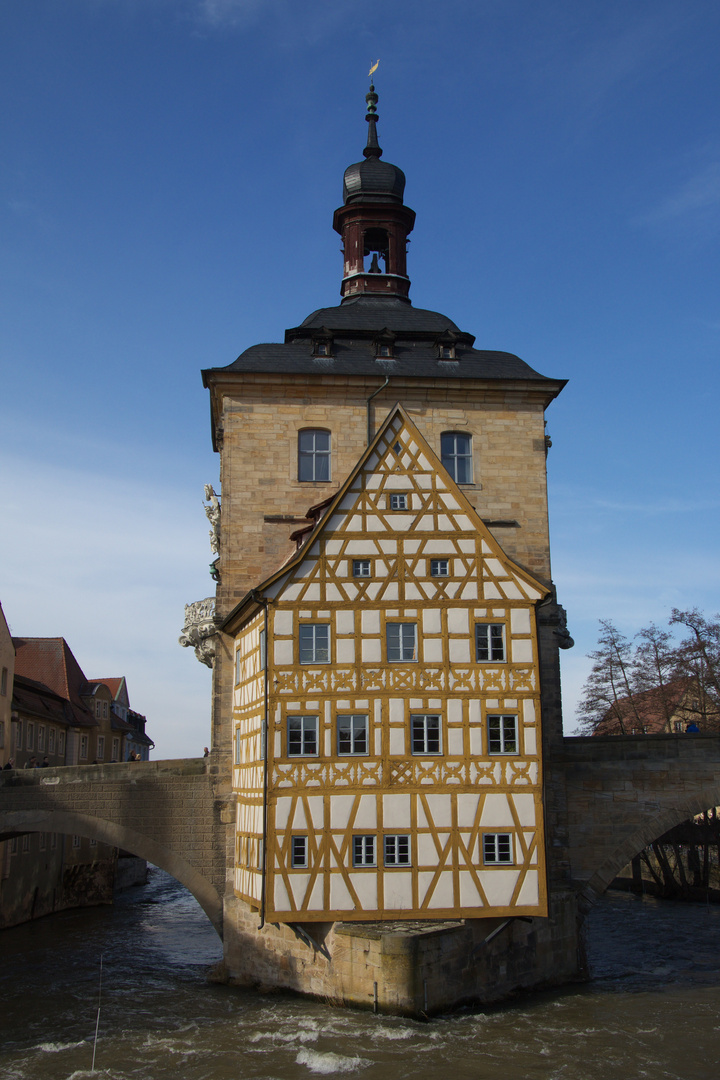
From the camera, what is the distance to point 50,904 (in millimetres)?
34000

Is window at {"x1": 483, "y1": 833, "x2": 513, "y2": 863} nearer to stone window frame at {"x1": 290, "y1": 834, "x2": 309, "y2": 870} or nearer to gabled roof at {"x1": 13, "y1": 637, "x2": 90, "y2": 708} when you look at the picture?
stone window frame at {"x1": 290, "y1": 834, "x2": 309, "y2": 870}

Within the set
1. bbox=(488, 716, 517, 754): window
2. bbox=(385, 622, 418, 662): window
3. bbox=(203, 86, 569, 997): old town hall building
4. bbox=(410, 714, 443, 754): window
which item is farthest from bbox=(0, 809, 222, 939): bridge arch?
bbox=(488, 716, 517, 754): window

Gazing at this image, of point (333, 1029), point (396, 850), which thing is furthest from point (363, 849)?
point (333, 1029)

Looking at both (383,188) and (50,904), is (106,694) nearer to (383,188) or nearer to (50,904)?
(50,904)

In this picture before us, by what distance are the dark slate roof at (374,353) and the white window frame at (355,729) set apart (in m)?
8.95

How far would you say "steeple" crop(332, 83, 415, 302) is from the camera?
92.5ft

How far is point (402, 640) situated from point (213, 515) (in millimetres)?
7248

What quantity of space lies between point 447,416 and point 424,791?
9726 millimetres

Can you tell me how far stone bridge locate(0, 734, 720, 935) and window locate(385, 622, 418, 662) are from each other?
17.1 feet

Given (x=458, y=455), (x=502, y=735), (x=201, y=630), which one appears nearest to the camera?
(x=502, y=735)

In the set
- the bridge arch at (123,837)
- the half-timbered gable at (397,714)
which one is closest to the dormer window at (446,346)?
the half-timbered gable at (397,714)

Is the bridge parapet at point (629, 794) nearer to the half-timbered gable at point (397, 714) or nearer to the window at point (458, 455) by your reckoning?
the half-timbered gable at point (397, 714)

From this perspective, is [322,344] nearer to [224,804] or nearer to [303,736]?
[303,736]

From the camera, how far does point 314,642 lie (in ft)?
61.4
